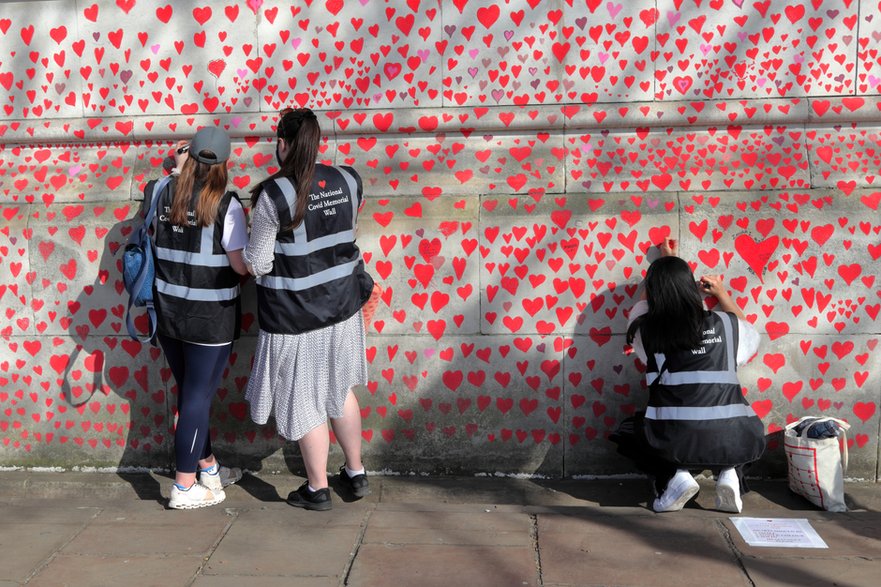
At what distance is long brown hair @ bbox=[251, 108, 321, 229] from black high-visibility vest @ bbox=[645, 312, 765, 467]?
186 cm

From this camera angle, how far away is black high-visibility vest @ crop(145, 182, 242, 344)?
4.68 meters

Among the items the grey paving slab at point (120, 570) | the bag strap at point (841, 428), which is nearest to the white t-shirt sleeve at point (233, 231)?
the grey paving slab at point (120, 570)

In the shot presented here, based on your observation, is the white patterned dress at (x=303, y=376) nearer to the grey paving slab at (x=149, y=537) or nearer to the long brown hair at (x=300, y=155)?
the long brown hair at (x=300, y=155)

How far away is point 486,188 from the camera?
5.18 m

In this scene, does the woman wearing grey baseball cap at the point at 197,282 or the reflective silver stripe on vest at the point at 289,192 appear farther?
the woman wearing grey baseball cap at the point at 197,282

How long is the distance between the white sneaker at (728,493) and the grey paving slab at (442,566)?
104 centimetres

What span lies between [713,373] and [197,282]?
2504 millimetres

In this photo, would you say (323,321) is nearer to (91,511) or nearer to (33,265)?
(91,511)

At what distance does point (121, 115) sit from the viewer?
5359 millimetres

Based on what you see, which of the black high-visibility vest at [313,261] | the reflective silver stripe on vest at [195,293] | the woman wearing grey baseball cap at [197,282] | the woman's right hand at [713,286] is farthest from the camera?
the woman's right hand at [713,286]

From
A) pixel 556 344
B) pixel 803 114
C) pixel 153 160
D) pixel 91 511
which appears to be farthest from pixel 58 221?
pixel 803 114

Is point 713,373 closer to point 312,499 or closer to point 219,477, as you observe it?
point 312,499

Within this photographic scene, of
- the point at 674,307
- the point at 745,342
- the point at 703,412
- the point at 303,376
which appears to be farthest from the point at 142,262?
the point at 745,342

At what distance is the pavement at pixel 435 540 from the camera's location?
13.2ft
